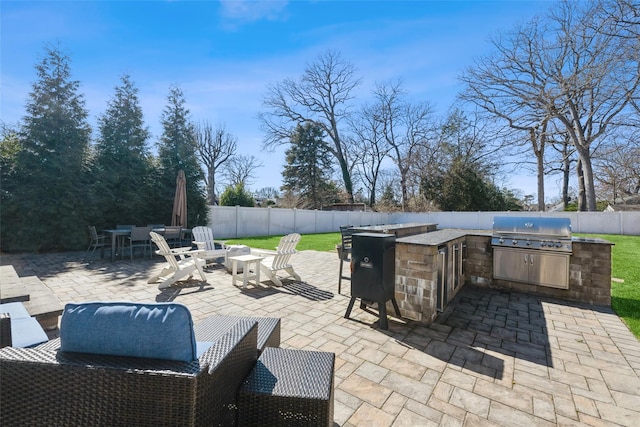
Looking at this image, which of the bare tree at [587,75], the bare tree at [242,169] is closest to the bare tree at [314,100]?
the bare tree at [242,169]

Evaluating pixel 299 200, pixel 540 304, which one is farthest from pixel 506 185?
pixel 540 304

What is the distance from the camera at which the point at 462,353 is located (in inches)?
110

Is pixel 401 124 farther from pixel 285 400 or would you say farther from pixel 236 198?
pixel 285 400

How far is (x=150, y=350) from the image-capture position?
1162 mm

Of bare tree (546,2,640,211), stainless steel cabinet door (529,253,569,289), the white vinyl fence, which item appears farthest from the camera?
the white vinyl fence

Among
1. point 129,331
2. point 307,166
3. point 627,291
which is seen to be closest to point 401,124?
point 307,166

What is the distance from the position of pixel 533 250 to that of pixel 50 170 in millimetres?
13915

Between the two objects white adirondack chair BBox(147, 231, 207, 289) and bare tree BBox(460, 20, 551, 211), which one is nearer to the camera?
white adirondack chair BBox(147, 231, 207, 289)

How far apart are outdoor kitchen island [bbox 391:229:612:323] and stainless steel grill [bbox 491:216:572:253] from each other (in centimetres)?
17

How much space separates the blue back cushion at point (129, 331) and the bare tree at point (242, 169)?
98.7ft

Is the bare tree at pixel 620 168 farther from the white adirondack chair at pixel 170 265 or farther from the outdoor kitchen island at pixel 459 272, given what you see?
the white adirondack chair at pixel 170 265

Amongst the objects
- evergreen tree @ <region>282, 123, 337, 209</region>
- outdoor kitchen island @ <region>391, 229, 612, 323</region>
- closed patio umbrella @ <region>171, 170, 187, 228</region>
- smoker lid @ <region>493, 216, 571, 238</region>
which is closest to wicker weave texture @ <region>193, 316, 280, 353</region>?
outdoor kitchen island @ <region>391, 229, 612, 323</region>

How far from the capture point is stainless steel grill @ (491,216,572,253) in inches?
178

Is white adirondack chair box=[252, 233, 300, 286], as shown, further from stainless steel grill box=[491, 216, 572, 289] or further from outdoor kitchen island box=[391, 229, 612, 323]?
stainless steel grill box=[491, 216, 572, 289]
